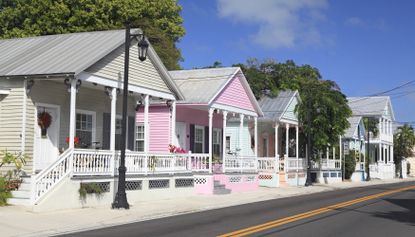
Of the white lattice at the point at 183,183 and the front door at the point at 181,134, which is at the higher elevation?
the front door at the point at 181,134

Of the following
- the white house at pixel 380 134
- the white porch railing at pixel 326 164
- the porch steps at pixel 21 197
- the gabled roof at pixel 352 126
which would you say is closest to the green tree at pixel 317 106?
the white porch railing at pixel 326 164

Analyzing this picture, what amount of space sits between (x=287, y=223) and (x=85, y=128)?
10181 mm

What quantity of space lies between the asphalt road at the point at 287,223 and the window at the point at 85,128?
6185 mm

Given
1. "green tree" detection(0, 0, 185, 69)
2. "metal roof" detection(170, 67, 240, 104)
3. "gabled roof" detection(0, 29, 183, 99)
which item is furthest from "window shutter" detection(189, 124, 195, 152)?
"green tree" detection(0, 0, 185, 69)

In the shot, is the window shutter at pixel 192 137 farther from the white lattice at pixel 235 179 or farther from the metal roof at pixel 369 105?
the metal roof at pixel 369 105

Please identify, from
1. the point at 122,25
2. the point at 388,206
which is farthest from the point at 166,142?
the point at 122,25

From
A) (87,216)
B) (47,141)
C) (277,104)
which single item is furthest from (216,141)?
(87,216)

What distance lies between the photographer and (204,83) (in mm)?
28156

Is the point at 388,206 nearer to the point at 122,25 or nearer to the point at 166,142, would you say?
the point at 166,142

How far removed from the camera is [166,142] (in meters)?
26.8

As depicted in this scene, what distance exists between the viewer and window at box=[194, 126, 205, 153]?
30.6m

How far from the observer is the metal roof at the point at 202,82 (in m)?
26.9

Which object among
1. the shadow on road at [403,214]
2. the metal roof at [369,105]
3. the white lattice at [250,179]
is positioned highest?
the metal roof at [369,105]

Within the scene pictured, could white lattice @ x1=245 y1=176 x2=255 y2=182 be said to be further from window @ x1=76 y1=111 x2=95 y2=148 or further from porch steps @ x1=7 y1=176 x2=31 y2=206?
porch steps @ x1=7 y1=176 x2=31 y2=206
